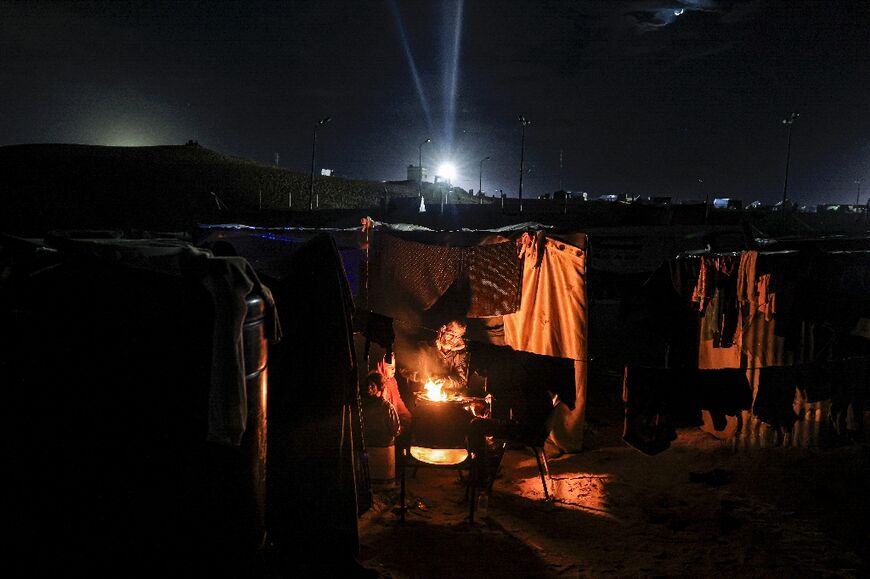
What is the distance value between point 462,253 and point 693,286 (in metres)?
3.49

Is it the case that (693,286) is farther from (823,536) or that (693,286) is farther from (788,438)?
(823,536)

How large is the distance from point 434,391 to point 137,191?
56710mm

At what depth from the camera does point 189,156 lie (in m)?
82.6

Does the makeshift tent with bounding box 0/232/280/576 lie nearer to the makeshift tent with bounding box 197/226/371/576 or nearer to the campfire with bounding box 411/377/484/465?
the makeshift tent with bounding box 197/226/371/576

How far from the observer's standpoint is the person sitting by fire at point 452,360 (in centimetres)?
829

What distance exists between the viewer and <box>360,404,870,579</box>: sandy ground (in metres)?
5.70

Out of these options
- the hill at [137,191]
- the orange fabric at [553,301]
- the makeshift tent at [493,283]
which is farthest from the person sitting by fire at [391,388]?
the hill at [137,191]

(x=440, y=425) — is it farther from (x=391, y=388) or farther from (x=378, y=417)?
(x=391, y=388)

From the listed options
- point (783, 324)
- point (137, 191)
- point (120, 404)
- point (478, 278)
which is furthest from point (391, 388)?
point (137, 191)

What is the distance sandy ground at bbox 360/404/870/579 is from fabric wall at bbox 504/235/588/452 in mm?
609

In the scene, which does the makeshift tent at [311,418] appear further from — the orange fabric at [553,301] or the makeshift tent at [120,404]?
the orange fabric at [553,301]

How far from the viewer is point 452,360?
8.48m

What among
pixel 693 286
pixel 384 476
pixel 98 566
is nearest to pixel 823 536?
pixel 693 286

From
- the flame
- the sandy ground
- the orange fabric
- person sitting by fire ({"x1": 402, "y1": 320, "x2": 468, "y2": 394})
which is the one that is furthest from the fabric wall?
the flame
